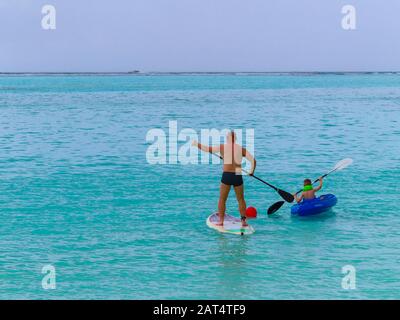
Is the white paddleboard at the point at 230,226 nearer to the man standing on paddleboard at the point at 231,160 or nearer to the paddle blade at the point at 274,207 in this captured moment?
the man standing on paddleboard at the point at 231,160

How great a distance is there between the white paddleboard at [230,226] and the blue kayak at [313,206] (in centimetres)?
204

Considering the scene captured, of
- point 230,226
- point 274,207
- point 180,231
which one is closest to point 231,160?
point 230,226

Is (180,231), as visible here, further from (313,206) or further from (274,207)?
(313,206)

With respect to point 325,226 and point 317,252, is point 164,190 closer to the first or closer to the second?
point 325,226

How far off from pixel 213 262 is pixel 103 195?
8213 mm

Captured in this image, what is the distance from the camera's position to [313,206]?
17.4 metres

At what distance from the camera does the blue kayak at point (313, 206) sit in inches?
686

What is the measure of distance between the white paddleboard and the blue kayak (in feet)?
6.68

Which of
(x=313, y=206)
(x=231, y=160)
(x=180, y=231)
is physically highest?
(x=231, y=160)

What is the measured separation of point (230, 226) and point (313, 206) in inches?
109

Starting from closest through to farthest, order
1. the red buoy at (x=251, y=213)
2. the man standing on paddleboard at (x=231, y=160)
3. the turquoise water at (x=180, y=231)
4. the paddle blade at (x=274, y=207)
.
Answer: the turquoise water at (x=180, y=231) < the man standing on paddleboard at (x=231, y=160) < the red buoy at (x=251, y=213) < the paddle blade at (x=274, y=207)

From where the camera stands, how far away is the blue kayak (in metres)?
17.4

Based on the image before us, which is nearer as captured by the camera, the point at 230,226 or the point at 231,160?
the point at 231,160

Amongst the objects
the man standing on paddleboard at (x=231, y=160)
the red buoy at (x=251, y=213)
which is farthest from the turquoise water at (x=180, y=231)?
the man standing on paddleboard at (x=231, y=160)
